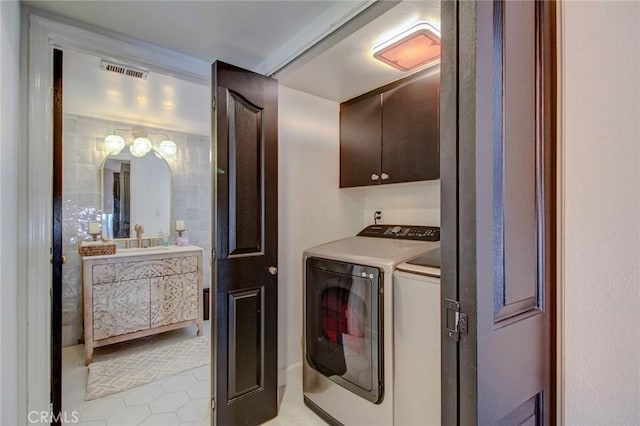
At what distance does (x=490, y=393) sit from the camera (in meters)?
0.67

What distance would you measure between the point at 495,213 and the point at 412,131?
4.99 ft

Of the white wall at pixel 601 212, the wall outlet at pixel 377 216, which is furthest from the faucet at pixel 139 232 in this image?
the white wall at pixel 601 212

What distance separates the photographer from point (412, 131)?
6.82 ft

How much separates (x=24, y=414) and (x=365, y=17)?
7.97ft

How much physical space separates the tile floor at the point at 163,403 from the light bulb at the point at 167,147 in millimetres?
2197

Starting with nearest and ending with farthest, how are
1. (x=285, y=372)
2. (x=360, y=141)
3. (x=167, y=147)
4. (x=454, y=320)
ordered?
(x=454, y=320) → (x=285, y=372) → (x=360, y=141) → (x=167, y=147)

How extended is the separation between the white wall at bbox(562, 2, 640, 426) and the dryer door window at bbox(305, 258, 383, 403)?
83 centimetres

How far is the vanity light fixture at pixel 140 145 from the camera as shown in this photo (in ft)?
10.6

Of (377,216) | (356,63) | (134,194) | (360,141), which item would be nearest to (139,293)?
(134,194)

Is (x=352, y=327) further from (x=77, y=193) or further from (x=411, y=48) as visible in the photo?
(x=77, y=193)

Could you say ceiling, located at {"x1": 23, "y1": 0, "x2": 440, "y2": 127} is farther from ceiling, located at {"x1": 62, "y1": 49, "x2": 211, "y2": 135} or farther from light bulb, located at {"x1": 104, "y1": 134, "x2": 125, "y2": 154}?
light bulb, located at {"x1": 104, "y1": 134, "x2": 125, "y2": 154}

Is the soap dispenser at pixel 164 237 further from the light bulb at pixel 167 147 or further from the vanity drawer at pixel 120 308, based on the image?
the light bulb at pixel 167 147

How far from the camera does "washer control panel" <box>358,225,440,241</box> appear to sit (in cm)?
211

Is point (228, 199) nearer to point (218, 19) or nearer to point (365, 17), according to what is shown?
point (218, 19)
